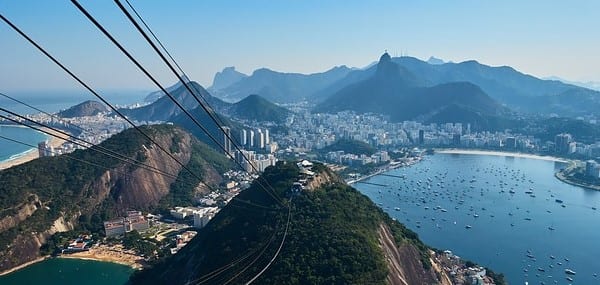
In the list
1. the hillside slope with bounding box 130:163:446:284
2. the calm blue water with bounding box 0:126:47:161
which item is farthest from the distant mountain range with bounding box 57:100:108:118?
the hillside slope with bounding box 130:163:446:284

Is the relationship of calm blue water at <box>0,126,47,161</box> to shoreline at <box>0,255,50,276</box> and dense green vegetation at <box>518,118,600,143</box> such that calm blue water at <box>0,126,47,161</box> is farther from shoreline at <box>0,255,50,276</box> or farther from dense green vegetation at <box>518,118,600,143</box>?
dense green vegetation at <box>518,118,600,143</box>

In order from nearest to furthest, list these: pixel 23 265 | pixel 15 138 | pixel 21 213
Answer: pixel 23 265
pixel 21 213
pixel 15 138

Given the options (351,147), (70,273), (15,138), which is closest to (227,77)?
(15,138)

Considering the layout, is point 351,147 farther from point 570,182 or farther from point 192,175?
point 192,175

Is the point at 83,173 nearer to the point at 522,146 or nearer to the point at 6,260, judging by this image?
the point at 6,260

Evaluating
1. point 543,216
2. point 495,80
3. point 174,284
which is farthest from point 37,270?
point 495,80
